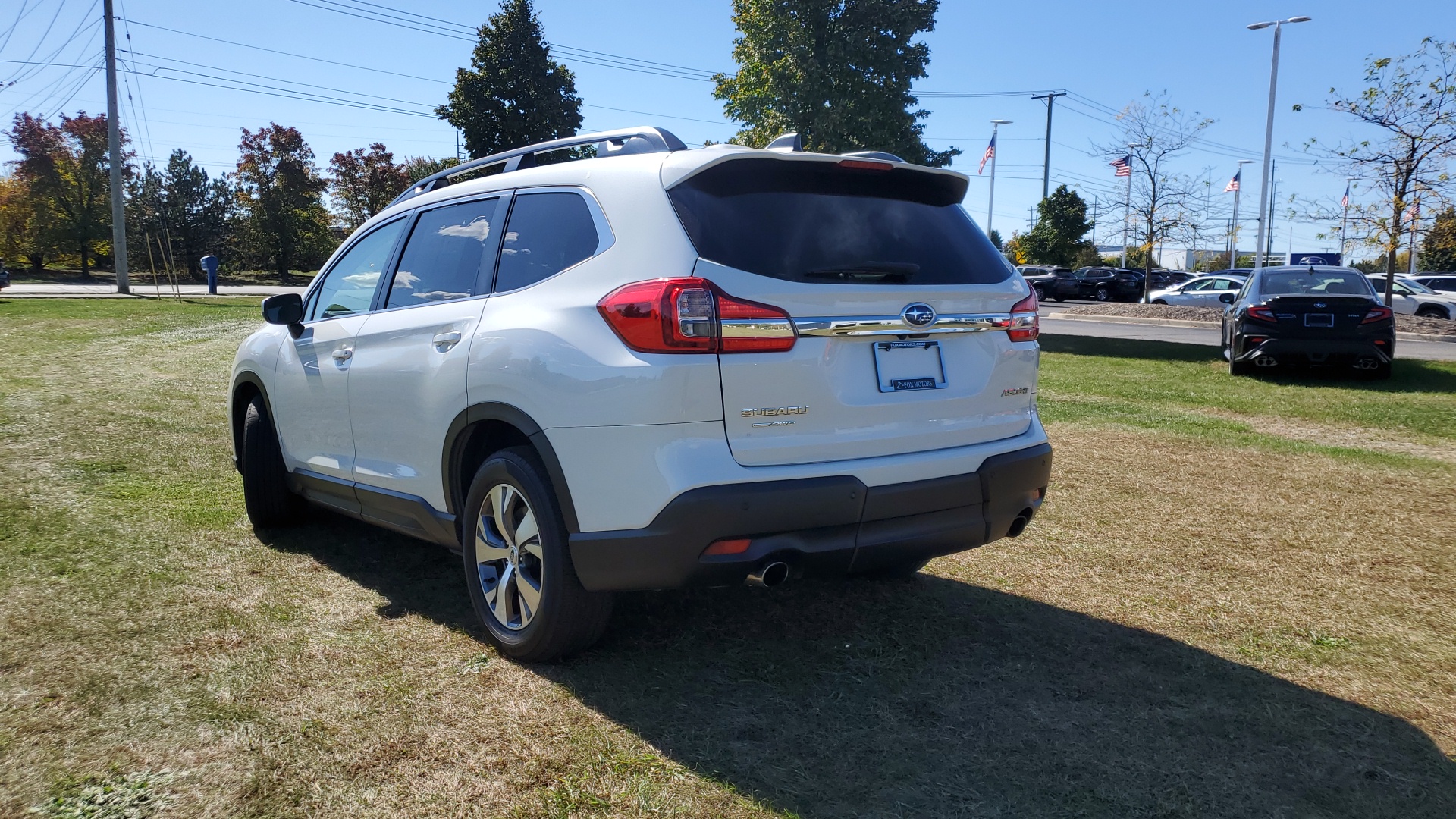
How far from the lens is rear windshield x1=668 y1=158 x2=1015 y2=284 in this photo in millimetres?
3281

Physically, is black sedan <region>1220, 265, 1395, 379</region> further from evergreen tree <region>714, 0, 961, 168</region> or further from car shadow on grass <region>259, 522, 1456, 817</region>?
evergreen tree <region>714, 0, 961, 168</region>

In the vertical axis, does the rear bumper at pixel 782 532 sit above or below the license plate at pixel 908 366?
below

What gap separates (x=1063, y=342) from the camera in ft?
66.4

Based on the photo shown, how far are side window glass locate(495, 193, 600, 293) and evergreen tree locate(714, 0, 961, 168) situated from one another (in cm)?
2171

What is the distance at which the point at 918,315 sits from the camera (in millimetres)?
3477

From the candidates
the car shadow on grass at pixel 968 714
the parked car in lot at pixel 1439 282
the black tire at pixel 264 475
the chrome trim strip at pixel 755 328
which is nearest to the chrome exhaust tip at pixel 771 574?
the car shadow on grass at pixel 968 714

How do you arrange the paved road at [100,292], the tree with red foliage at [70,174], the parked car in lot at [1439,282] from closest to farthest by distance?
the paved road at [100,292] → the parked car in lot at [1439,282] → the tree with red foliage at [70,174]

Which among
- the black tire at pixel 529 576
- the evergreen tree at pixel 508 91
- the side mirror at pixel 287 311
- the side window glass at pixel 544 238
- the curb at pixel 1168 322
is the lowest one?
the black tire at pixel 529 576

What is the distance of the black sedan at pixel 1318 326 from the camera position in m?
12.2

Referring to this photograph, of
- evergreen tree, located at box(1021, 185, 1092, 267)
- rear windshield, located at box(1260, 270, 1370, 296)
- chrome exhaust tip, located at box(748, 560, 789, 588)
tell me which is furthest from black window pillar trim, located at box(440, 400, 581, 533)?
evergreen tree, located at box(1021, 185, 1092, 267)

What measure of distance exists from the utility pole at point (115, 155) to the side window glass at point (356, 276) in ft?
99.4

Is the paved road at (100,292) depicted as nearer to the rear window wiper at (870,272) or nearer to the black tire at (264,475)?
the black tire at (264,475)

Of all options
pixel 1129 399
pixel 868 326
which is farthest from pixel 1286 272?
pixel 868 326

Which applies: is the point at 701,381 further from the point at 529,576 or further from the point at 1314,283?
the point at 1314,283
